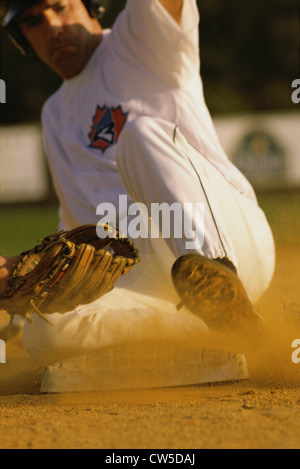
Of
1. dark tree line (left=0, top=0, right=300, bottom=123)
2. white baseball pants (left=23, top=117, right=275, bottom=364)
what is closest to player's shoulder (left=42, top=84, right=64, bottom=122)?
white baseball pants (left=23, top=117, right=275, bottom=364)

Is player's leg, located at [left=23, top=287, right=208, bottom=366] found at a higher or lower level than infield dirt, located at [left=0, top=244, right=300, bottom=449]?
higher

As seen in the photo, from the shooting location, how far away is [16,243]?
7336mm

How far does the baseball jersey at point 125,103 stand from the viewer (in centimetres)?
259

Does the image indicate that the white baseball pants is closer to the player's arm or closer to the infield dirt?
the infield dirt

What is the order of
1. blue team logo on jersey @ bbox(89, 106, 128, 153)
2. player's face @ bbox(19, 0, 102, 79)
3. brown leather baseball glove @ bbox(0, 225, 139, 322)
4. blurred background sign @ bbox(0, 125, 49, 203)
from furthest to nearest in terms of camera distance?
blurred background sign @ bbox(0, 125, 49, 203) < player's face @ bbox(19, 0, 102, 79) < blue team logo on jersey @ bbox(89, 106, 128, 153) < brown leather baseball glove @ bbox(0, 225, 139, 322)

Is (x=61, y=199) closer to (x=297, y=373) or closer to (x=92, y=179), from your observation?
(x=92, y=179)

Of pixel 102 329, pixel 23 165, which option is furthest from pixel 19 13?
pixel 23 165

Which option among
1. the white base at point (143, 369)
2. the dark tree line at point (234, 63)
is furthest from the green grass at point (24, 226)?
the white base at point (143, 369)

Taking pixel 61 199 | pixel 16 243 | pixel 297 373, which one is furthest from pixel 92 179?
pixel 16 243

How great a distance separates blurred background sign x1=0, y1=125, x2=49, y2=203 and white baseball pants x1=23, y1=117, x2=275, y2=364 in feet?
27.7

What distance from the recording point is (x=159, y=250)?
2.43 m

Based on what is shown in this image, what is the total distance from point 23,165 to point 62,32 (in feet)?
26.4

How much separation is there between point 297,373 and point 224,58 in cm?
1102

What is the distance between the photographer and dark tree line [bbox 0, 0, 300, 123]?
12.1 m
